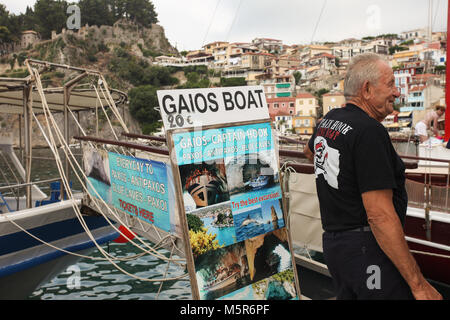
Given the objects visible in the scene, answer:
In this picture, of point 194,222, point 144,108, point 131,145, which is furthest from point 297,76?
point 194,222

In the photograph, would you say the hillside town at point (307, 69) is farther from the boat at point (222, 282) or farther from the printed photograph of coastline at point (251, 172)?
the boat at point (222, 282)

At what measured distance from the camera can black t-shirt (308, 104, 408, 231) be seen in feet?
5.93

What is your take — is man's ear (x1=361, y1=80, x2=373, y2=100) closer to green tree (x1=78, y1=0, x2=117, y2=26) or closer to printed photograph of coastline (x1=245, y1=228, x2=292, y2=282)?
printed photograph of coastline (x1=245, y1=228, x2=292, y2=282)

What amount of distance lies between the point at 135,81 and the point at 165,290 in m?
90.2

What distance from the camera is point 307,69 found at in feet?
349

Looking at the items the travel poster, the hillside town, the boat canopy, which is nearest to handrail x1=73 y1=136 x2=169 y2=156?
the travel poster

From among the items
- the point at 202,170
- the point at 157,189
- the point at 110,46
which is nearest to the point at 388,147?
the point at 202,170

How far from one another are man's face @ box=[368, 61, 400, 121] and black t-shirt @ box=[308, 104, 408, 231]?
117mm

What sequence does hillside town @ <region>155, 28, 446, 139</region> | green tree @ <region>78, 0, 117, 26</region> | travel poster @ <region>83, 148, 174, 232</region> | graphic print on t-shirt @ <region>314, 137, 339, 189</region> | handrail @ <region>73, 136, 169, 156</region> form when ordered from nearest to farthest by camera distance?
graphic print on t-shirt @ <region>314, 137, 339, 189</region> → handrail @ <region>73, 136, 169, 156</region> → travel poster @ <region>83, 148, 174, 232</region> → hillside town @ <region>155, 28, 446, 139</region> → green tree @ <region>78, 0, 117, 26</region>

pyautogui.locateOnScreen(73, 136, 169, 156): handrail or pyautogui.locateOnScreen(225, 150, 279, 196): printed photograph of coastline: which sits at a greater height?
pyautogui.locateOnScreen(73, 136, 169, 156): handrail

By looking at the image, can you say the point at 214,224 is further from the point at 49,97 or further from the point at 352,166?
the point at 49,97

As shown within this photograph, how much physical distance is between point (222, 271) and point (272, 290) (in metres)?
0.49

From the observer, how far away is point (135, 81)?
93.3 meters
